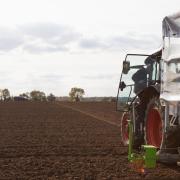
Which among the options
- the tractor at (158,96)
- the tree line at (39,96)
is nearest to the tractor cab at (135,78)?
the tractor at (158,96)

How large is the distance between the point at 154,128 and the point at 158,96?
27.4 inches

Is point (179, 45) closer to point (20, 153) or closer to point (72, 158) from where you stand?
point (72, 158)

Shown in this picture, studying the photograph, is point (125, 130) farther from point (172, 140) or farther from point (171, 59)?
point (171, 59)

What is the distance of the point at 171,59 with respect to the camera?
9.07 m

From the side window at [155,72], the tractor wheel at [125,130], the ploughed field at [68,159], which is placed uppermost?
the side window at [155,72]

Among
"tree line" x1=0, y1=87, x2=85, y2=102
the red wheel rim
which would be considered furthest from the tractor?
"tree line" x1=0, y1=87, x2=85, y2=102

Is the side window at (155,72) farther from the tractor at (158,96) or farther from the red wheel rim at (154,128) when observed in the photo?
the red wheel rim at (154,128)

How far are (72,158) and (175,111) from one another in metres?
3.18

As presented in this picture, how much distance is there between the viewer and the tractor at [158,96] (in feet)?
29.4

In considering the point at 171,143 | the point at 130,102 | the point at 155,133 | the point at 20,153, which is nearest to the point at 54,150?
the point at 20,153

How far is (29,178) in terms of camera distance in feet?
29.1

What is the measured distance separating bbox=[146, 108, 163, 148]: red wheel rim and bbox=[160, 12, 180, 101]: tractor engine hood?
2.78 ft

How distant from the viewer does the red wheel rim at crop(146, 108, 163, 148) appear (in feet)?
33.1

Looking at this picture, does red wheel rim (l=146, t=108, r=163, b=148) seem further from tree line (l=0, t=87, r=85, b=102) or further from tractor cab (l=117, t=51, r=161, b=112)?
tree line (l=0, t=87, r=85, b=102)
